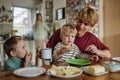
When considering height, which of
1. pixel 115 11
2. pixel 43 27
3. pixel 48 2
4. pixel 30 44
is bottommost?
pixel 30 44

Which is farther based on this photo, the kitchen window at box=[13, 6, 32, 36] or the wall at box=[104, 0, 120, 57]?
the kitchen window at box=[13, 6, 32, 36]

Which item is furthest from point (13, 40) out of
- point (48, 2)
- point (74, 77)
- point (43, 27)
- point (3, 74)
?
point (48, 2)

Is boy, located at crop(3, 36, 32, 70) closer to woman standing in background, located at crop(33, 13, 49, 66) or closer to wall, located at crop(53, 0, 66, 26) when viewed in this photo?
woman standing in background, located at crop(33, 13, 49, 66)

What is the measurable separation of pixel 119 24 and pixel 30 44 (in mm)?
2131

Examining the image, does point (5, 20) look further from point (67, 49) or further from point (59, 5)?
point (67, 49)

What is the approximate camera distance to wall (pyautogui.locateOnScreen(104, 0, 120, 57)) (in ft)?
10.3

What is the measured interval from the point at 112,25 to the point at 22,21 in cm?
222

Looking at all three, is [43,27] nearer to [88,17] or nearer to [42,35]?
[42,35]

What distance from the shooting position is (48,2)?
420 cm

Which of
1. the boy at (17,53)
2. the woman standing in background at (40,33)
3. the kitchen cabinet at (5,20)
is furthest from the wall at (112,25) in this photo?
the kitchen cabinet at (5,20)

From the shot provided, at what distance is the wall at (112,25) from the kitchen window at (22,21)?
1.97 m

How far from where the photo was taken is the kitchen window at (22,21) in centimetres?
403

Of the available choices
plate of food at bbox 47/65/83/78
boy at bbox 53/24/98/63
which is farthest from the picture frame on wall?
plate of food at bbox 47/65/83/78

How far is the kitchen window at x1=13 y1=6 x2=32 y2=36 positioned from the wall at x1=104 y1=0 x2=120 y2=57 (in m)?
1.97
